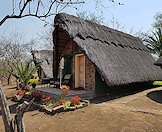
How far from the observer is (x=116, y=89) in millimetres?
11219

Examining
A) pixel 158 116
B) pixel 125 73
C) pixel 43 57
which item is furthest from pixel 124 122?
pixel 43 57

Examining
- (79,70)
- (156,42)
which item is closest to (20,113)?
(79,70)

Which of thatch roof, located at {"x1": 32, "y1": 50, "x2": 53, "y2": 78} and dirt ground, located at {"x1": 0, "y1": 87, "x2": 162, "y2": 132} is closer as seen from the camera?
dirt ground, located at {"x1": 0, "y1": 87, "x2": 162, "y2": 132}

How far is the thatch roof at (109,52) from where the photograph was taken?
977cm

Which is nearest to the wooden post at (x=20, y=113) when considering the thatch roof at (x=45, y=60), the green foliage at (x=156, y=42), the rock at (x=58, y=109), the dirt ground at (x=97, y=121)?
the dirt ground at (x=97, y=121)

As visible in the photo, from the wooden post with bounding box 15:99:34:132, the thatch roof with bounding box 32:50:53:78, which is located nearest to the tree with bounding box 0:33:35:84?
the thatch roof with bounding box 32:50:53:78

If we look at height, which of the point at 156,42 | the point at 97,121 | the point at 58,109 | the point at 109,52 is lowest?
the point at 97,121

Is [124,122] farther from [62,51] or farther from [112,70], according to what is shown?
[62,51]

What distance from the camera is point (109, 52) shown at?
11.1m

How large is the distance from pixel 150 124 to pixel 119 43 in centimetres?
754

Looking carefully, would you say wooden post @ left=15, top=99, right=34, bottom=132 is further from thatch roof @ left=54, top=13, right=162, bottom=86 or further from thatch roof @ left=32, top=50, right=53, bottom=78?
thatch roof @ left=32, top=50, right=53, bottom=78

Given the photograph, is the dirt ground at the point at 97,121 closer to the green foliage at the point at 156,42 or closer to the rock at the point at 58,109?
the rock at the point at 58,109

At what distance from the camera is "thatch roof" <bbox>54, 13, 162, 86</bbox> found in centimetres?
977

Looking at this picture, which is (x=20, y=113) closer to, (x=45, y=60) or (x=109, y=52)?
(x=109, y=52)
